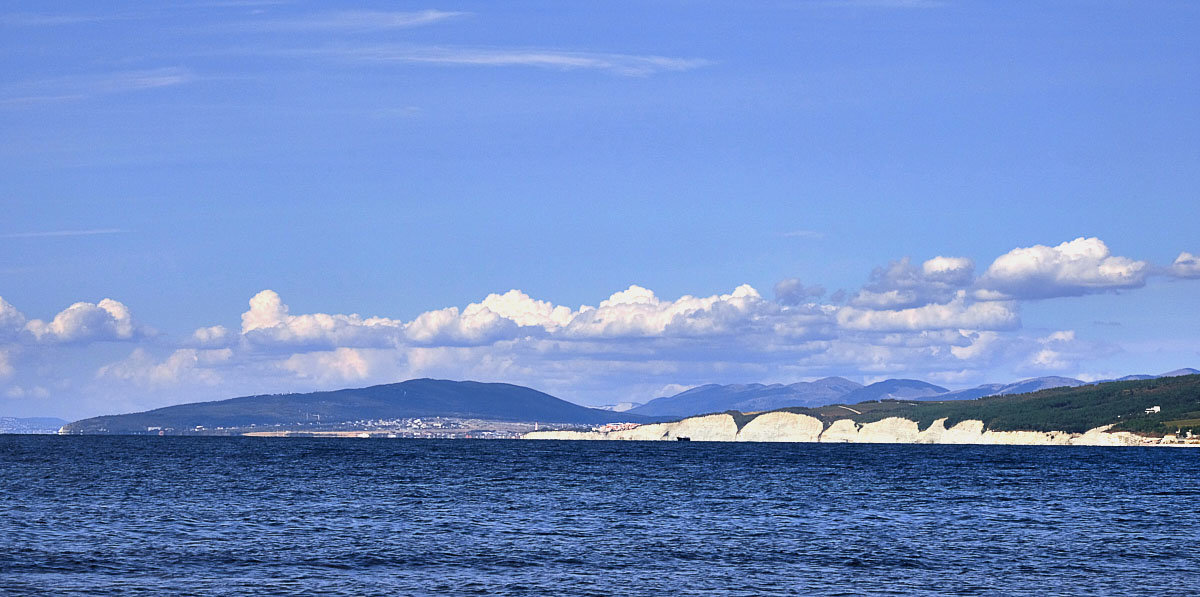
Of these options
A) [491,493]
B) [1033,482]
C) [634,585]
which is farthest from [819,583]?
[1033,482]

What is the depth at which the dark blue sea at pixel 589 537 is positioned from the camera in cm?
5241

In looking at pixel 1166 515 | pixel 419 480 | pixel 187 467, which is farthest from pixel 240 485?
pixel 1166 515

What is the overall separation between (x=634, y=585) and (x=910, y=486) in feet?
242

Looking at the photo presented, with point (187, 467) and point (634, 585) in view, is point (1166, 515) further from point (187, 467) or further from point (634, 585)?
point (187, 467)

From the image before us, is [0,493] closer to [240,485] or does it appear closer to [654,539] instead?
[240,485]

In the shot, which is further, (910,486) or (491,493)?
(910,486)

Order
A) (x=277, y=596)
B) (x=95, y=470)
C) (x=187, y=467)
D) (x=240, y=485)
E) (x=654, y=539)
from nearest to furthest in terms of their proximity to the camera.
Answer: (x=277, y=596) < (x=654, y=539) < (x=240, y=485) < (x=95, y=470) < (x=187, y=467)

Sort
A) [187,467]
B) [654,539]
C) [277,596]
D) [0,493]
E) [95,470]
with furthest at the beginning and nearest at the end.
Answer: [187,467]
[95,470]
[0,493]
[654,539]
[277,596]

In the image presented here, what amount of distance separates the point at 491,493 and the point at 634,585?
176 feet

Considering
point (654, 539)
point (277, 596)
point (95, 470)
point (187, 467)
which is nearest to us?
point (277, 596)

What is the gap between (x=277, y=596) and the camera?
4806cm

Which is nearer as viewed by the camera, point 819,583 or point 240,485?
point 819,583

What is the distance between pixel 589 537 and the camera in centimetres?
6962

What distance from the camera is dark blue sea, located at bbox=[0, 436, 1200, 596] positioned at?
52406 millimetres
